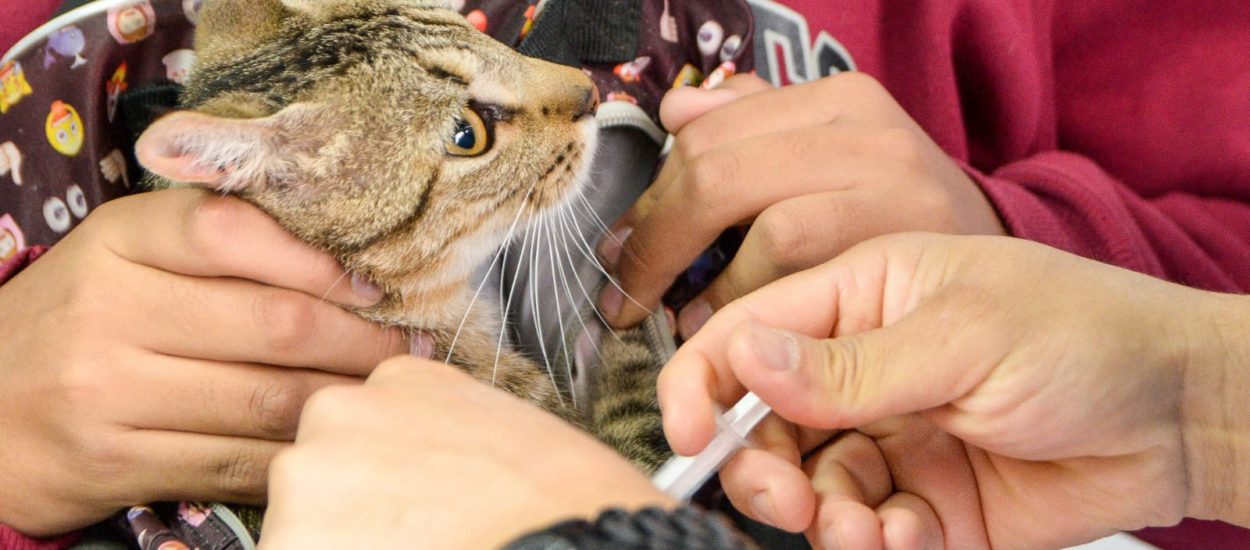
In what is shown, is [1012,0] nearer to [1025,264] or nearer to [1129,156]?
[1129,156]

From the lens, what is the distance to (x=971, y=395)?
0.67 meters

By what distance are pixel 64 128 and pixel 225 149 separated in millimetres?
301

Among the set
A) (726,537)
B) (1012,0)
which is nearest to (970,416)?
(726,537)

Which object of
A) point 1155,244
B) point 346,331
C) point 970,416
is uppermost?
point 346,331

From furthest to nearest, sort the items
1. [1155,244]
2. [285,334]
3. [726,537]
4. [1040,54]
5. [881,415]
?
[1040,54] < [1155,244] < [285,334] < [881,415] < [726,537]

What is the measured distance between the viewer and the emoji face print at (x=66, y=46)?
35.1 inches

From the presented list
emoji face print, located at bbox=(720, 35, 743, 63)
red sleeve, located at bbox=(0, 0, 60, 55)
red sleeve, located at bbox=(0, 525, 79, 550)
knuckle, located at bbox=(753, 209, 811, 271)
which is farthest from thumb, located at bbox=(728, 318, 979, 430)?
red sleeve, located at bbox=(0, 0, 60, 55)

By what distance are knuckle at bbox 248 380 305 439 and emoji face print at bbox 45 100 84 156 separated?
356 mm

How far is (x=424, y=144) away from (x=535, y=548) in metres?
0.51

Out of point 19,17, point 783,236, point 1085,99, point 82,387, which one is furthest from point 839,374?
point 19,17

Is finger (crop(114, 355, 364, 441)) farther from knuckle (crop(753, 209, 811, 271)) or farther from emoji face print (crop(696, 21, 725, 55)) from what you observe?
emoji face print (crop(696, 21, 725, 55))

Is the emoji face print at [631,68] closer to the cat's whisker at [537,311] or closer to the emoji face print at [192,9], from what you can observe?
the cat's whisker at [537,311]

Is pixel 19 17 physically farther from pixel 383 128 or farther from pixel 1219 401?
pixel 1219 401

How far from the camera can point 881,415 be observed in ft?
2.08
